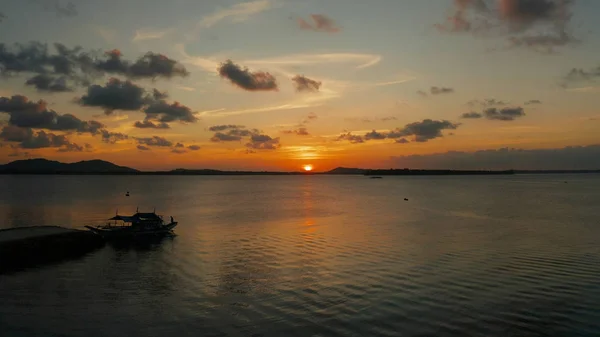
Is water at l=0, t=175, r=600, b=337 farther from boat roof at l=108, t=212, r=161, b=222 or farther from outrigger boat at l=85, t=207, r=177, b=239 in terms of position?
boat roof at l=108, t=212, r=161, b=222

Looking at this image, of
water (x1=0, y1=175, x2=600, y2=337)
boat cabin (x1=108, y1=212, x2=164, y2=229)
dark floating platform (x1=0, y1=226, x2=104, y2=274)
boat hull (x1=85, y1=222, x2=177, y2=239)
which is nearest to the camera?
water (x1=0, y1=175, x2=600, y2=337)

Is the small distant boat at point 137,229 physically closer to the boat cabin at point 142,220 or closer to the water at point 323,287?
the boat cabin at point 142,220

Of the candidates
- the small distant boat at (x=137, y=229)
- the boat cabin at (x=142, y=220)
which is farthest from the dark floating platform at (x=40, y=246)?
the boat cabin at (x=142, y=220)

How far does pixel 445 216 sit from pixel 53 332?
253ft

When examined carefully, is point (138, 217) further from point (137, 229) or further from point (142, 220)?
point (137, 229)

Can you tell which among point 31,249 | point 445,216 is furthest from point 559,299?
point 445,216

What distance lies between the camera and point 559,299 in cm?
2847

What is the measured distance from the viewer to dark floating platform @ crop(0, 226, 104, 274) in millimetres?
43428

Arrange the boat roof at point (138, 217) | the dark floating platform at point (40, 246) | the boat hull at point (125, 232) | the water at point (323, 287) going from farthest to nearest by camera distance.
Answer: the boat roof at point (138, 217) → the boat hull at point (125, 232) → the dark floating platform at point (40, 246) → the water at point (323, 287)

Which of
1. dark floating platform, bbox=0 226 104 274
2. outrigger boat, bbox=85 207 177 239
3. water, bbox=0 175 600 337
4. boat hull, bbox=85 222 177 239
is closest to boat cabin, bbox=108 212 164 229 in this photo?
outrigger boat, bbox=85 207 177 239

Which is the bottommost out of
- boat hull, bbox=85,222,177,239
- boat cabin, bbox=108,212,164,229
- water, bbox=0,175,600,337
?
water, bbox=0,175,600,337

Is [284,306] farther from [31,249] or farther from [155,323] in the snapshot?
[31,249]

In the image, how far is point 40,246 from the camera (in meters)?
47.4

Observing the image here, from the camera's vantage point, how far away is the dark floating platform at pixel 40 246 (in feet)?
142
